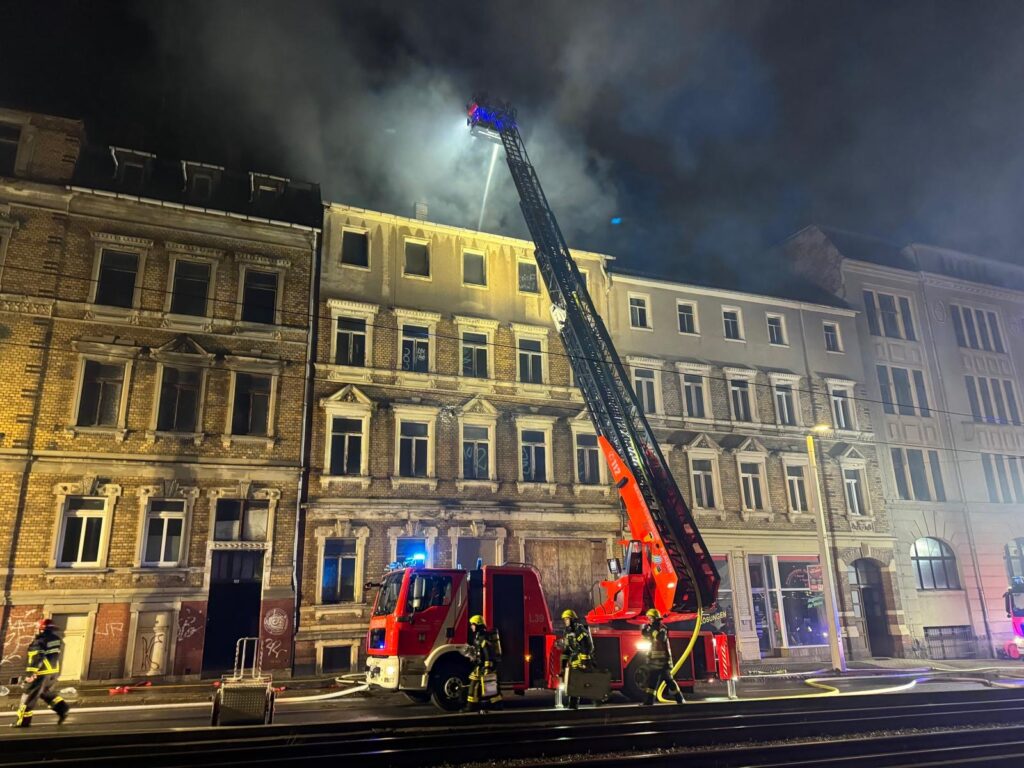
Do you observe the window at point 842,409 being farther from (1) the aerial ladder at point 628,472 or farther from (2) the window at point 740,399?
(1) the aerial ladder at point 628,472

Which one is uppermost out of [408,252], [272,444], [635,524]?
[408,252]

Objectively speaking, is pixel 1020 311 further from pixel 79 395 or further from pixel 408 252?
pixel 79 395

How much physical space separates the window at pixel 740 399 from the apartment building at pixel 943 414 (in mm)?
6394

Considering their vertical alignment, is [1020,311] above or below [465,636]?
above

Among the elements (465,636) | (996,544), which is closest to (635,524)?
(465,636)

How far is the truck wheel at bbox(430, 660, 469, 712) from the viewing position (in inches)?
515

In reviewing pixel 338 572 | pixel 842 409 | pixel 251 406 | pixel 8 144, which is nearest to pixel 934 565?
pixel 842 409

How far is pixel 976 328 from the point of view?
32.8m

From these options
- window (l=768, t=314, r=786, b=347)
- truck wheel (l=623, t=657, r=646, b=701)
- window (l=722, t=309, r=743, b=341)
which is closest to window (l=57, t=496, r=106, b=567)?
truck wheel (l=623, t=657, r=646, b=701)

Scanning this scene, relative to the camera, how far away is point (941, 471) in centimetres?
2955

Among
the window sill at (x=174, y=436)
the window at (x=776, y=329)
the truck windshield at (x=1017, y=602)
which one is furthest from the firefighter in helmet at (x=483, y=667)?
the window at (x=776, y=329)

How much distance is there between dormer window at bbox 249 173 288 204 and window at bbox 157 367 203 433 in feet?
22.2

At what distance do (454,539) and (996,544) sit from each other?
947 inches

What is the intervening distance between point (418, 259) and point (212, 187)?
279 inches
